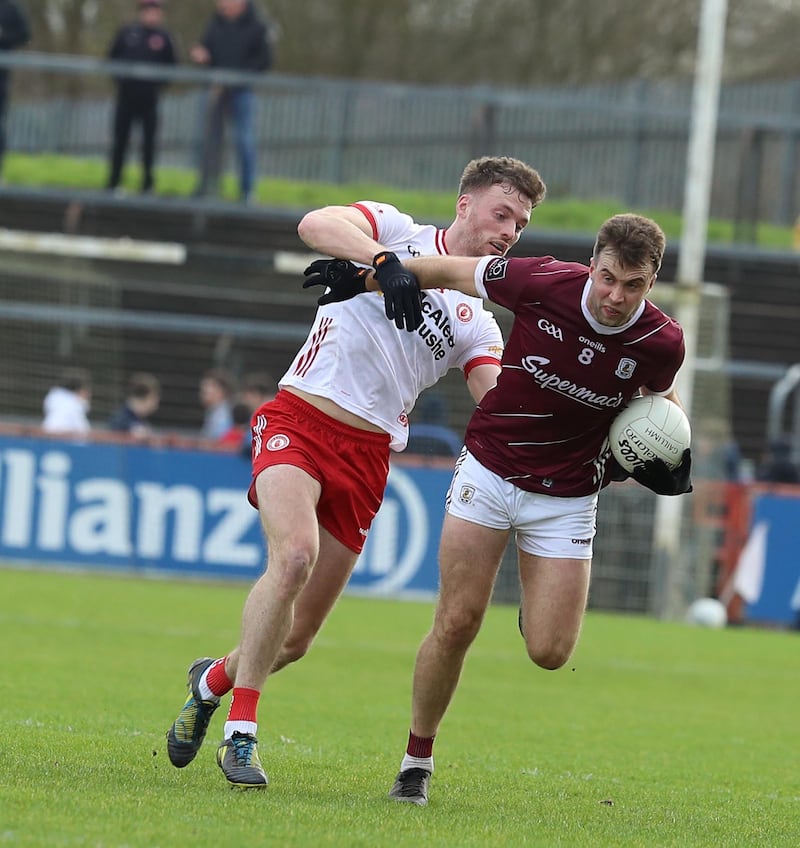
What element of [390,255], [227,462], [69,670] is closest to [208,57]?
[227,462]

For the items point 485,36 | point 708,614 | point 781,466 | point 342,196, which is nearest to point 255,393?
point 708,614

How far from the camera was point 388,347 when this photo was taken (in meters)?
7.09

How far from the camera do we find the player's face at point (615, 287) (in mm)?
6414

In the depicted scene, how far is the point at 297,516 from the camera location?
6645 mm

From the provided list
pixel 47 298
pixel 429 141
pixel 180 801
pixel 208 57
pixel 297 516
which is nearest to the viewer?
pixel 180 801

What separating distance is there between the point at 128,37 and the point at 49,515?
6.62 metres

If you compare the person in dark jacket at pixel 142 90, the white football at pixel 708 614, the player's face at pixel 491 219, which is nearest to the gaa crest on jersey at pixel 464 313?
the player's face at pixel 491 219

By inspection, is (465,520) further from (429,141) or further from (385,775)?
(429,141)

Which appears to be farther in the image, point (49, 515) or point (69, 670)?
point (49, 515)

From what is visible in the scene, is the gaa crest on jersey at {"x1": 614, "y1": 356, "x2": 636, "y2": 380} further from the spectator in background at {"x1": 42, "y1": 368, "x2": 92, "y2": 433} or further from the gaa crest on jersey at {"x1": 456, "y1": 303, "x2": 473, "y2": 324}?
the spectator in background at {"x1": 42, "y1": 368, "x2": 92, "y2": 433}

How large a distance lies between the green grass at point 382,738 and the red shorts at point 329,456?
40.8 inches

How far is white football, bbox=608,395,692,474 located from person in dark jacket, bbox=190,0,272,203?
1379 cm

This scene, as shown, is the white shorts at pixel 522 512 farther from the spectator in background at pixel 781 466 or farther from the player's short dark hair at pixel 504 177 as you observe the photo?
the spectator in background at pixel 781 466

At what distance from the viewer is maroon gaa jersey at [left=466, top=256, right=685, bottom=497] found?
6.65 m
